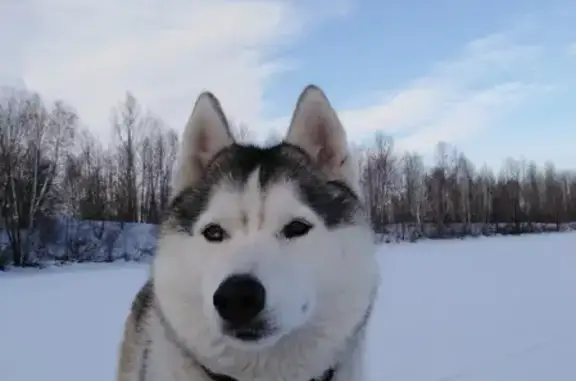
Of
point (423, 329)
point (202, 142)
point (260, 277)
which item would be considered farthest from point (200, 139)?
point (423, 329)

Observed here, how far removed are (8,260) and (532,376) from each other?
2622 cm

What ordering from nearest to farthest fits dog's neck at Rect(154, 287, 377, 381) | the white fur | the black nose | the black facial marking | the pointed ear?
the black nose < the white fur < dog's neck at Rect(154, 287, 377, 381) < the black facial marking < the pointed ear

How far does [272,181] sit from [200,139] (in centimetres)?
59

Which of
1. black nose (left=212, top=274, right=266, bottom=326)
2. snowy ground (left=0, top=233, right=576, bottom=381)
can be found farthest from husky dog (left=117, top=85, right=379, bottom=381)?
snowy ground (left=0, top=233, right=576, bottom=381)

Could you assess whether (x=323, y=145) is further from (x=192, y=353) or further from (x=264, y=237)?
(x=192, y=353)

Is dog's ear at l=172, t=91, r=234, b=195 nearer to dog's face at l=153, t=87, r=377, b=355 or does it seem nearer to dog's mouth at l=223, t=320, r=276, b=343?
dog's face at l=153, t=87, r=377, b=355

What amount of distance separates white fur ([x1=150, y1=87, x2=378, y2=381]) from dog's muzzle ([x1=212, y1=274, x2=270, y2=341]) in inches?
2.2

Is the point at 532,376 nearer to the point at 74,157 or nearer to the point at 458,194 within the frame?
the point at 74,157

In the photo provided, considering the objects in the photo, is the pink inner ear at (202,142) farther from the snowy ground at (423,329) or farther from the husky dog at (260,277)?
the snowy ground at (423,329)

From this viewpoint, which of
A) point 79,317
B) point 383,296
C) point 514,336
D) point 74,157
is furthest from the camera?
point 74,157

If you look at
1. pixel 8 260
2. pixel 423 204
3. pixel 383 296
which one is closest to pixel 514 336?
pixel 383 296

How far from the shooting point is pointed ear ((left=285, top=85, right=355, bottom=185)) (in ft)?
9.70

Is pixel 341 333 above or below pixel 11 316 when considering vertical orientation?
above

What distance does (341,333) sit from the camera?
8.29 feet
